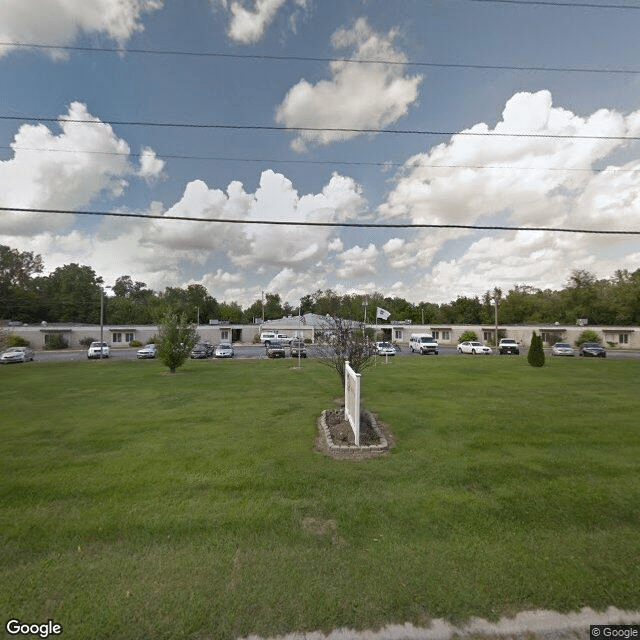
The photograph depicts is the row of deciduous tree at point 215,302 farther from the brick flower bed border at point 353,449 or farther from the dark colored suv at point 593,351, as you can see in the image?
the brick flower bed border at point 353,449

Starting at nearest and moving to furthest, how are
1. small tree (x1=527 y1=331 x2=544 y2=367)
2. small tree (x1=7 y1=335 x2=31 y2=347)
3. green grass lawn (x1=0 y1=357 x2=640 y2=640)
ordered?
1. green grass lawn (x1=0 y1=357 x2=640 y2=640)
2. small tree (x1=527 y1=331 x2=544 y2=367)
3. small tree (x1=7 y1=335 x2=31 y2=347)

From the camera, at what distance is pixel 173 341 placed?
22.1 meters

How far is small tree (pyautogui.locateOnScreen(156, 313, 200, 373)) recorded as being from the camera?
21.9 meters

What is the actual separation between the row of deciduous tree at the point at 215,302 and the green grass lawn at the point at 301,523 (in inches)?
1996

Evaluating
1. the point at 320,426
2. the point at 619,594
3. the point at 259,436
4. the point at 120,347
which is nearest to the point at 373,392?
the point at 320,426

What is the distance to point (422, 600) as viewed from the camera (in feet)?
11.0

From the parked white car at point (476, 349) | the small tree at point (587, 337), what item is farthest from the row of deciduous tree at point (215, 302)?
the parked white car at point (476, 349)

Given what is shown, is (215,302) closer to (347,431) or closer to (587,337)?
(587,337)

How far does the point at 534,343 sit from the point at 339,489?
24086 mm

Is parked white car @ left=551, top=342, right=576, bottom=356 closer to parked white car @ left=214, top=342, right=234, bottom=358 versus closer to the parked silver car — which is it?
parked white car @ left=214, top=342, right=234, bottom=358

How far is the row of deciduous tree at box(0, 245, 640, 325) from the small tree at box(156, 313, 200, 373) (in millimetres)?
38345

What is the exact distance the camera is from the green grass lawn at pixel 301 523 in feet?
10.9

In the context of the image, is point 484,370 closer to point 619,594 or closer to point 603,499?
point 603,499

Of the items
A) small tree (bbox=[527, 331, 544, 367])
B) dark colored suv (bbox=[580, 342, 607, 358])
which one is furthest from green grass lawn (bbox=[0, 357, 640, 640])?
dark colored suv (bbox=[580, 342, 607, 358])
